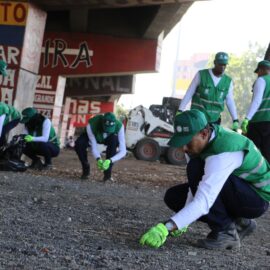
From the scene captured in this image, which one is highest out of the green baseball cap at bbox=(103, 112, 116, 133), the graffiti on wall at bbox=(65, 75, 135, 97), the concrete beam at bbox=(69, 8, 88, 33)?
the concrete beam at bbox=(69, 8, 88, 33)

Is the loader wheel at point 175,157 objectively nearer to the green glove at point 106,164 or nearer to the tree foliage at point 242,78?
the green glove at point 106,164

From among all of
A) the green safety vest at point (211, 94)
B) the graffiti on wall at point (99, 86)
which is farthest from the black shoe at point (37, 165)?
the graffiti on wall at point (99, 86)

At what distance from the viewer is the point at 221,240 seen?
3.78 metres

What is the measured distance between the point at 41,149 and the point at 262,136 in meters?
3.59

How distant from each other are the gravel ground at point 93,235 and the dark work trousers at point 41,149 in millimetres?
2065

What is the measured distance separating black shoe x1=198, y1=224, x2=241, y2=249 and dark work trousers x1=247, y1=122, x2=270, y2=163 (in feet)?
8.55

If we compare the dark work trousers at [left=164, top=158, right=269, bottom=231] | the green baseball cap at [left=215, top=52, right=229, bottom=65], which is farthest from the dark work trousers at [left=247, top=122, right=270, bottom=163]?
the dark work trousers at [left=164, top=158, right=269, bottom=231]

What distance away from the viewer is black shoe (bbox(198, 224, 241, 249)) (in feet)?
12.4

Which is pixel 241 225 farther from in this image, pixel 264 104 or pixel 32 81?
pixel 32 81

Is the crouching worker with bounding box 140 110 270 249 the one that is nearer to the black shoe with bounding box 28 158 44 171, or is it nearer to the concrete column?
the black shoe with bounding box 28 158 44 171

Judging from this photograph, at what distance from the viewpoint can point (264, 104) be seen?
632 cm

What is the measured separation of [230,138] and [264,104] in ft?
9.66

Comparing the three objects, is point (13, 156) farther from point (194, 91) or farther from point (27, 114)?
point (194, 91)

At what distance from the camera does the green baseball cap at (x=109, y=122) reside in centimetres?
732
